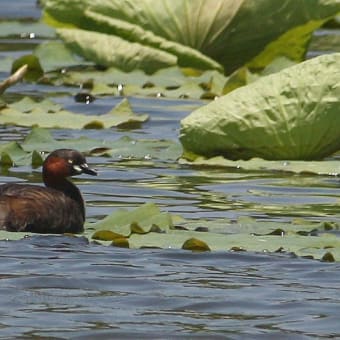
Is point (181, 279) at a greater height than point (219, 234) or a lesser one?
lesser

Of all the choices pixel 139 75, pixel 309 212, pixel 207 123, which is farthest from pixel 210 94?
pixel 309 212

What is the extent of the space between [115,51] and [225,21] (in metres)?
0.93

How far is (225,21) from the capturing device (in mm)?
15586

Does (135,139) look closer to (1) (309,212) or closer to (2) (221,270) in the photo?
(1) (309,212)

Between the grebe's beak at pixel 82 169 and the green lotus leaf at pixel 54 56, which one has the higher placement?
the green lotus leaf at pixel 54 56

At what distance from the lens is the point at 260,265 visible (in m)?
9.34

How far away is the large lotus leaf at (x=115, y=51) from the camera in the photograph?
15562 mm

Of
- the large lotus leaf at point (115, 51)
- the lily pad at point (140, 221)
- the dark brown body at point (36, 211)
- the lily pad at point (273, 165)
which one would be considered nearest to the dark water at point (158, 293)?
the lily pad at point (140, 221)

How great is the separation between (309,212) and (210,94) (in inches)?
160

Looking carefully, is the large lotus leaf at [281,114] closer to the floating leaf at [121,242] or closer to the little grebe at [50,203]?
the little grebe at [50,203]

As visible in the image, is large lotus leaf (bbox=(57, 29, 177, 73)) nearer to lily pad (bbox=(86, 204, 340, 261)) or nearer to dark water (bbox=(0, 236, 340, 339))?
lily pad (bbox=(86, 204, 340, 261))

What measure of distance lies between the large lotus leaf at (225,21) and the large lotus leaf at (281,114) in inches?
123

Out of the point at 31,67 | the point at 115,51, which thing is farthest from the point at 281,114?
the point at 31,67

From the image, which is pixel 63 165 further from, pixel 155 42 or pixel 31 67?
pixel 31 67
